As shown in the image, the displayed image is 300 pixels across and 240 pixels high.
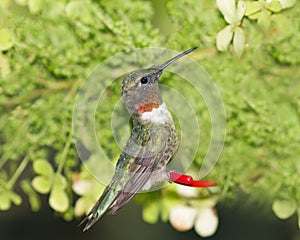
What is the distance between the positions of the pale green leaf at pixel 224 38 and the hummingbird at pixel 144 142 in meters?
0.17

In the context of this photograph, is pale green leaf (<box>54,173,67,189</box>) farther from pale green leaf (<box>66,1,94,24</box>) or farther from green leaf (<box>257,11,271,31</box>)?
green leaf (<box>257,11,271,31</box>)

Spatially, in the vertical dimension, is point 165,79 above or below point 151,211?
above

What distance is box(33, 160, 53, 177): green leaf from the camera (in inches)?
48.6

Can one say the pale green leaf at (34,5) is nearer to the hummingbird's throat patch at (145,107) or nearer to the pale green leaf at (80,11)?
the pale green leaf at (80,11)

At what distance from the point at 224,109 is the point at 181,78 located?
0.09 metres

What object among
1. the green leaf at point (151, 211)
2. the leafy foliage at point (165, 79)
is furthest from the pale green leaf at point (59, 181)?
the green leaf at point (151, 211)

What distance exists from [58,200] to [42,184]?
4 cm

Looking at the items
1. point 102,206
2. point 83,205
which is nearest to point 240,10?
point 102,206

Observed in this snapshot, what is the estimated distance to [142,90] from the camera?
35.1 inches

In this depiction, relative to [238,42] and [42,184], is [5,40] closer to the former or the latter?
[42,184]

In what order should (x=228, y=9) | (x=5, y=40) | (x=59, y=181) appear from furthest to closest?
(x=59, y=181) → (x=5, y=40) → (x=228, y=9)

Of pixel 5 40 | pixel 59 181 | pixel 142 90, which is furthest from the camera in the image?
pixel 59 181

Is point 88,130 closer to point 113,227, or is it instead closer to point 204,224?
point 204,224

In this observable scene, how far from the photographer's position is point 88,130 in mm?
1215
